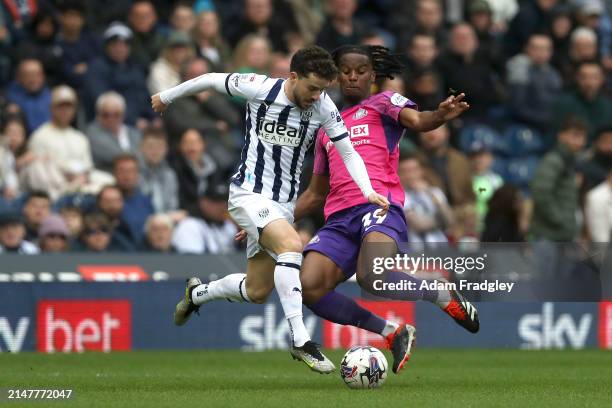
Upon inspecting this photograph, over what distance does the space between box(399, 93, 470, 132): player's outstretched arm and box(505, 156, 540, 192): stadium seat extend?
8.55 metres

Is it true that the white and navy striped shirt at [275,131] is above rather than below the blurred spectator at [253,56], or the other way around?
below

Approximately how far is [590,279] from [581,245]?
0.94 metres

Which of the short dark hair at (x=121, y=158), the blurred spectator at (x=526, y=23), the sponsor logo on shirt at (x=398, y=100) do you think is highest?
the blurred spectator at (x=526, y=23)

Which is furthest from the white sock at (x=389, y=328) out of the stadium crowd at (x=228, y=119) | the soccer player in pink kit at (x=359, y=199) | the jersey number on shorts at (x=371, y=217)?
the stadium crowd at (x=228, y=119)

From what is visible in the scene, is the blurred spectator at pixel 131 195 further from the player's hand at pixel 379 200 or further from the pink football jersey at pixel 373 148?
the player's hand at pixel 379 200

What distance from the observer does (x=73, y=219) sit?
15.7m

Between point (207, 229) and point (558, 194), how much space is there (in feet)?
13.3

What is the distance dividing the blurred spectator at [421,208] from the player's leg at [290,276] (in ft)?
20.2

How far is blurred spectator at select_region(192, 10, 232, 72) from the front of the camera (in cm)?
1795

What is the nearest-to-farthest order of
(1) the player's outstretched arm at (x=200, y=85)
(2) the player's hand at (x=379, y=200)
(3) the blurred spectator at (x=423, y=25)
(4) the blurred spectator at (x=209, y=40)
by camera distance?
(2) the player's hand at (x=379, y=200) → (1) the player's outstretched arm at (x=200, y=85) → (4) the blurred spectator at (x=209, y=40) → (3) the blurred spectator at (x=423, y=25)

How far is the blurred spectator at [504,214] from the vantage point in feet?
52.3

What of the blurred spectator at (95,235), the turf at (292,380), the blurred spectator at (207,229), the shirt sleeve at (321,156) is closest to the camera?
the turf at (292,380)

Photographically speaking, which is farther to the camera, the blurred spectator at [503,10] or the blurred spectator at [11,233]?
the blurred spectator at [503,10]

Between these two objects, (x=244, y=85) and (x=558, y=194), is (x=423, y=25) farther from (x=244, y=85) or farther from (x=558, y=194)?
(x=244, y=85)
